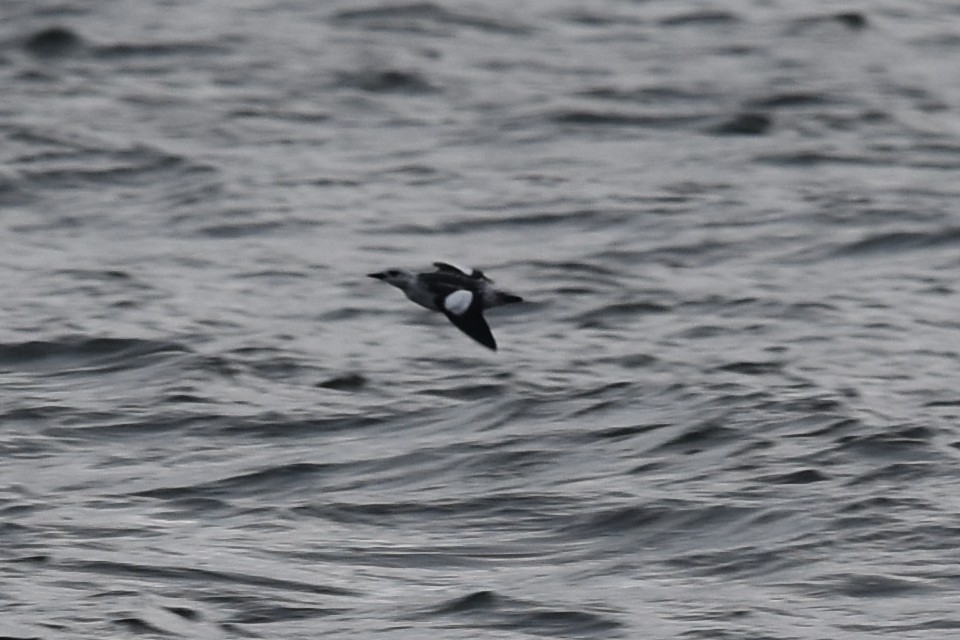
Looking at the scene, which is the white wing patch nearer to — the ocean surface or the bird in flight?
the bird in flight

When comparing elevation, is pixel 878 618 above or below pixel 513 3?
below

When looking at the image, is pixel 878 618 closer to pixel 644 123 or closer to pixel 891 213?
pixel 891 213

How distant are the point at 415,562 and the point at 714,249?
6.11 m

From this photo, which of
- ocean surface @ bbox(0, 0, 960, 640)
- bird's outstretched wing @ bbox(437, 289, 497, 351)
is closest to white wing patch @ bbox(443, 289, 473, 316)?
bird's outstretched wing @ bbox(437, 289, 497, 351)

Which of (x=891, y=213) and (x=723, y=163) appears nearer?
(x=891, y=213)

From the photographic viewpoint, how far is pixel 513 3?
76.7 feet

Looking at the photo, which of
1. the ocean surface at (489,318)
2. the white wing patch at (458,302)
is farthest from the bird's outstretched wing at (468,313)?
the ocean surface at (489,318)

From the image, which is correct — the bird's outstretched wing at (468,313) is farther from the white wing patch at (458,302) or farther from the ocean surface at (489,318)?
the ocean surface at (489,318)

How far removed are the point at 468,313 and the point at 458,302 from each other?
4.7 inches

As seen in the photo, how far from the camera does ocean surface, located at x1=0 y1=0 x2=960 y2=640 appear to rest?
406 inches

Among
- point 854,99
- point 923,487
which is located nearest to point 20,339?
point 923,487

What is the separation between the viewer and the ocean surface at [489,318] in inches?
406

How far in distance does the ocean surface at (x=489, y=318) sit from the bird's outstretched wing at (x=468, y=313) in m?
1.11

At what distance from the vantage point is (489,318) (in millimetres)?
14797
